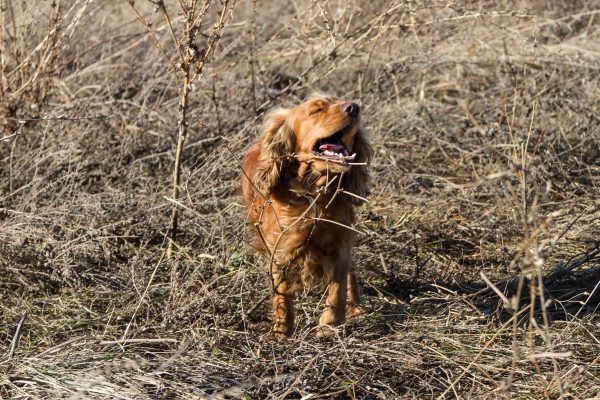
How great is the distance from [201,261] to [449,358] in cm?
143

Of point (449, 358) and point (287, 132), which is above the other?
point (287, 132)

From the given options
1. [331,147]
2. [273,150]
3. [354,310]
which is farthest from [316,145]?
[354,310]

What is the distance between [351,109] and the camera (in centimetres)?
421

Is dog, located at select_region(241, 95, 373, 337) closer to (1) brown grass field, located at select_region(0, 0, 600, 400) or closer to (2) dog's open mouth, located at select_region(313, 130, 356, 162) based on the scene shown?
(2) dog's open mouth, located at select_region(313, 130, 356, 162)

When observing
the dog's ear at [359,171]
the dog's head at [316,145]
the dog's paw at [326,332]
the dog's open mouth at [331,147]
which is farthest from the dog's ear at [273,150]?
the dog's paw at [326,332]

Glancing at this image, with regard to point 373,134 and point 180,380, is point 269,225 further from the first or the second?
point 373,134

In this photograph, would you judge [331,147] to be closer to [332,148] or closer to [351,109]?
[332,148]

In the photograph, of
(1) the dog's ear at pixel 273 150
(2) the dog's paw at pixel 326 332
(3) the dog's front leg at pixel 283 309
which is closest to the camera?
(2) the dog's paw at pixel 326 332

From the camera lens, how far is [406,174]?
5934 mm

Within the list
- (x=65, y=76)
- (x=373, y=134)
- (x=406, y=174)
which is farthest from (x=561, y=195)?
(x=65, y=76)

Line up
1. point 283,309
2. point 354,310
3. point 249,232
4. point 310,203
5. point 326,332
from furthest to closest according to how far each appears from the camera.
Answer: point 249,232 → point 354,310 → point 310,203 → point 283,309 → point 326,332

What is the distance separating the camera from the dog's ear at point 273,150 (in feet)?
13.8

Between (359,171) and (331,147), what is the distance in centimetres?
18

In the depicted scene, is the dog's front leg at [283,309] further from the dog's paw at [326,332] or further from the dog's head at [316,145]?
the dog's head at [316,145]
